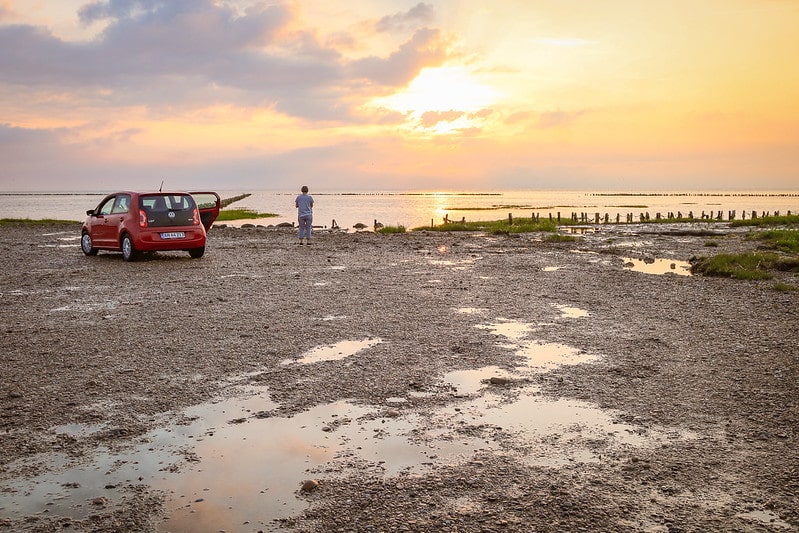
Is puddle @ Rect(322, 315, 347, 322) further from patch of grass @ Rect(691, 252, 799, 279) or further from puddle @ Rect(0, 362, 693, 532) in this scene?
patch of grass @ Rect(691, 252, 799, 279)

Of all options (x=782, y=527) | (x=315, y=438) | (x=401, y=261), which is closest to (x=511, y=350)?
(x=315, y=438)

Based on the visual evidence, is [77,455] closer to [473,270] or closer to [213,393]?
[213,393]

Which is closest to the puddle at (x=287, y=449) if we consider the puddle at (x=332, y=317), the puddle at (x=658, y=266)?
the puddle at (x=332, y=317)

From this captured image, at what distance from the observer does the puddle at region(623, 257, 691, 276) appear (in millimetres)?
16702

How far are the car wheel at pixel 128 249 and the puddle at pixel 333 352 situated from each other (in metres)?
11.7

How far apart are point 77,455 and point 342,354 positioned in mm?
3341

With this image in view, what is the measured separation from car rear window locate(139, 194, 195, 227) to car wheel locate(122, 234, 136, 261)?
79 centimetres

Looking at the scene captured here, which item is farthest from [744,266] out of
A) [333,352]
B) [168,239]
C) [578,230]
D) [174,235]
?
[578,230]

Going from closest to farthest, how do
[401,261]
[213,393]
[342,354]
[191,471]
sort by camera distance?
[191,471]
[213,393]
[342,354]
[401,261]

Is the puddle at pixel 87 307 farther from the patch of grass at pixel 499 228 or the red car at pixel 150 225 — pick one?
the patch of grass at pixel 499 228

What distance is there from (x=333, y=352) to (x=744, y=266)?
1270 centimetres

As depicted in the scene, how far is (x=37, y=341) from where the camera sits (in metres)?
8.02

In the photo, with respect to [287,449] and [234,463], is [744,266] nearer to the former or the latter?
[287,449]

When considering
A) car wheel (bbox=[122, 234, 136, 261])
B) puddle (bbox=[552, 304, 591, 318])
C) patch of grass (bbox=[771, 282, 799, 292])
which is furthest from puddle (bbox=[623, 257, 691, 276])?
car wheel (bbox=[122, 234, 136, 261])
